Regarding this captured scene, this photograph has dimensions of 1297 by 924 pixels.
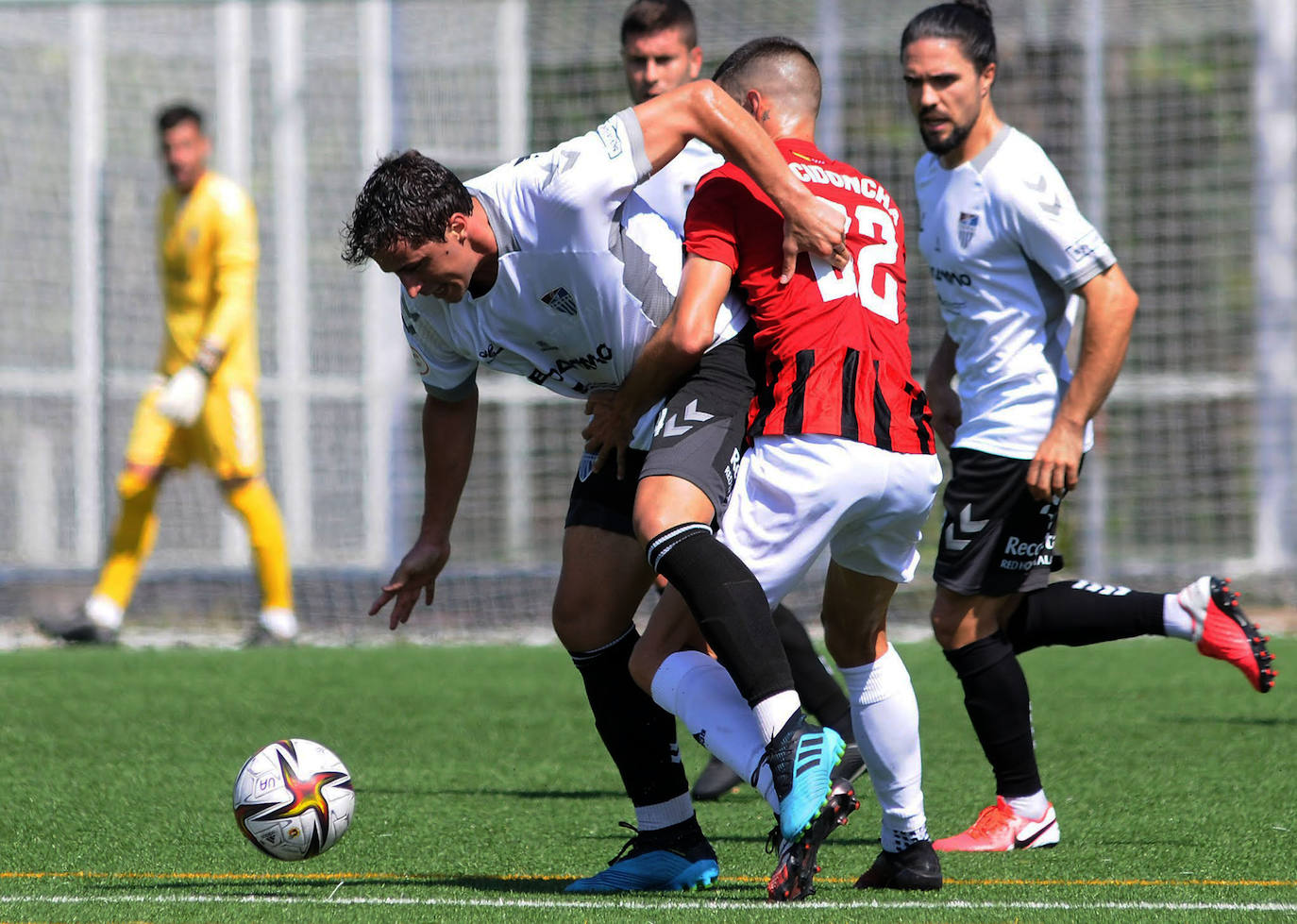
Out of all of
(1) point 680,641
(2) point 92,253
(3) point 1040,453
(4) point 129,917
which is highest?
(2) point 92,253

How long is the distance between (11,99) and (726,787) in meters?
9.36

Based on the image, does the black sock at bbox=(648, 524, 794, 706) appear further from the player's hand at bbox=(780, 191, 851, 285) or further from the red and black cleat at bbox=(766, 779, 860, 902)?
the player's hand at bbox=(780, 191, 851, 285)

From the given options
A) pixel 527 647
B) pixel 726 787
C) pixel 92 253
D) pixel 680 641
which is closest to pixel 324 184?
pixel 92 253

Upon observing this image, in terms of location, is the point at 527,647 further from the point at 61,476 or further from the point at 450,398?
the point at 450,398

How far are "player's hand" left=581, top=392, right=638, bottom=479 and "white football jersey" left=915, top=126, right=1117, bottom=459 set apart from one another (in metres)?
1.33

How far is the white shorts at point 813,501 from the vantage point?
390 centimetres

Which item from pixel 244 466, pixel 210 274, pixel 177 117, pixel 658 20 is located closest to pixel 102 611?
pixel 244 466

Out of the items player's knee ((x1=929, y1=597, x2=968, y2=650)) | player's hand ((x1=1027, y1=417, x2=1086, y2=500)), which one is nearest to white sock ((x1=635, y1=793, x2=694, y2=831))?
player's knee ((x1=929, y1=597, x2=968, y2=650))

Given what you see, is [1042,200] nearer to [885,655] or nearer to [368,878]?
[885,655]

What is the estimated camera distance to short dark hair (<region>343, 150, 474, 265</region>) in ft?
13.1

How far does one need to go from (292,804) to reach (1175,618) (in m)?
2.59

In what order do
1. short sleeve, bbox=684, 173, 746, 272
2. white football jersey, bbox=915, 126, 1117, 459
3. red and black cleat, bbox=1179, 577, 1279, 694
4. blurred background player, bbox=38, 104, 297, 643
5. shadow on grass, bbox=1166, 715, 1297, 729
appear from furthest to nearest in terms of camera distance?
1. blurred background player, bbox=38, 104, 297, 643
2. shadow on grass, bbox=1166, 715, 1297, 729
3. red and black cleat, bbox=1179, 577, 1279, 694
4. white football jersey, bbox=915, 126, 1117, 459
5. short sleeve, bbox=684, 173, 746, 272

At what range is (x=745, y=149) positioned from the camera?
4.02m

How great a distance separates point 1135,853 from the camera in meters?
4.69
